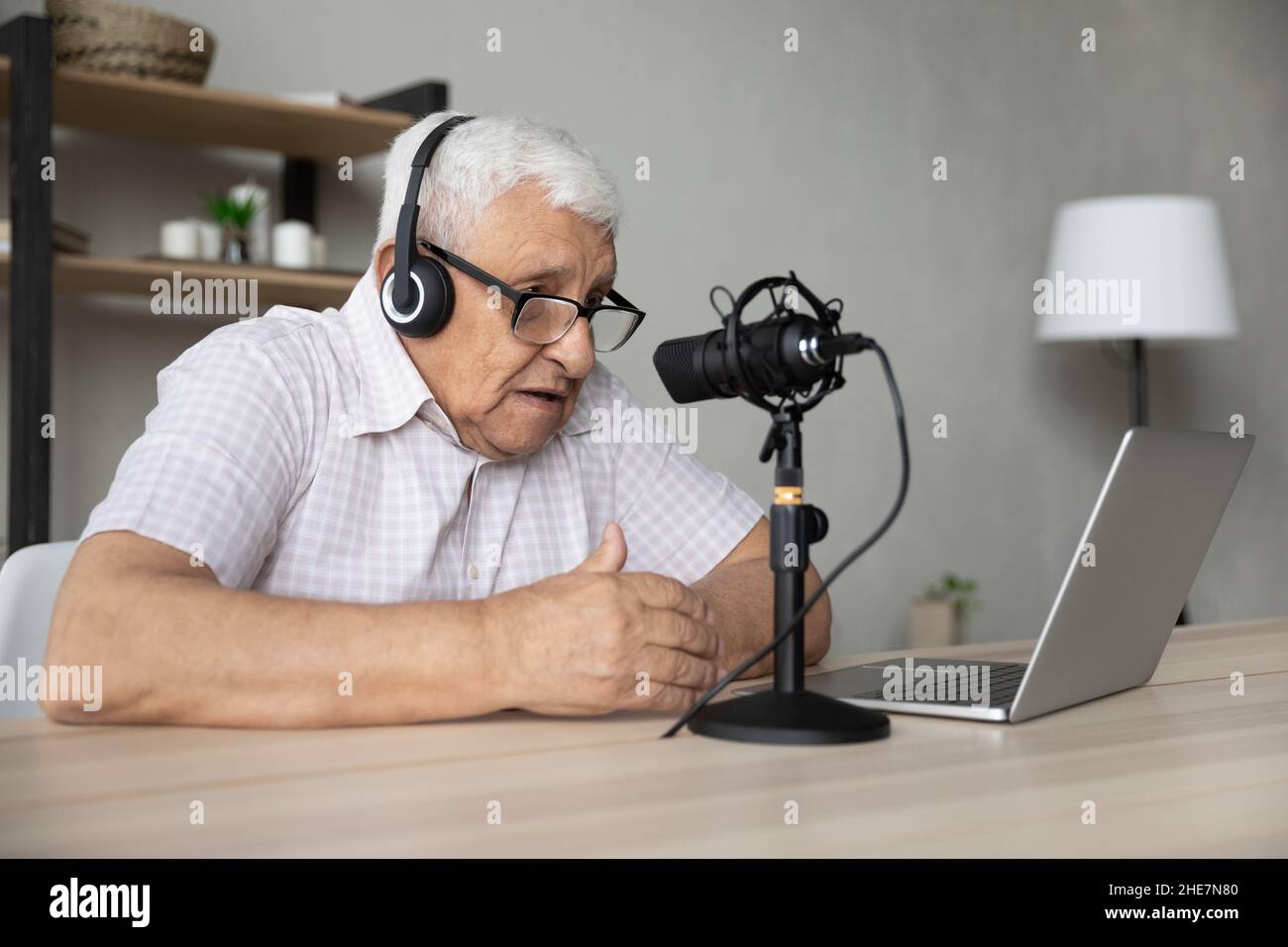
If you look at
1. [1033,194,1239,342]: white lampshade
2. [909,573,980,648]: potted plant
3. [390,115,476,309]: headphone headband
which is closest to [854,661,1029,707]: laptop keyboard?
[390,115,476,309]: headphone headband

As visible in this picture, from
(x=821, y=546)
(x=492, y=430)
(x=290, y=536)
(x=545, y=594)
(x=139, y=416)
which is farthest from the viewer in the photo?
(x=821, y=546)

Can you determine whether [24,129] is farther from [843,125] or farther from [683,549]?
[843,125]

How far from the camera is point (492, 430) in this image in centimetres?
140

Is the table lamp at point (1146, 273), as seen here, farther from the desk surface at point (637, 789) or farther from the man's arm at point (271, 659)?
the man's arm at point (271, 659)

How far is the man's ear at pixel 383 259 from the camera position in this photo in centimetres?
140

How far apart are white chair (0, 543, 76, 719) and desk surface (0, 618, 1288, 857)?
8.5 inches

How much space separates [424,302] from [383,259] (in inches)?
4.7

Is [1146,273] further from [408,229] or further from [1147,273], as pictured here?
[408,229]

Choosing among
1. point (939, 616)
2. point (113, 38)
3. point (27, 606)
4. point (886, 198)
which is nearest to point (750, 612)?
point (27, 606)

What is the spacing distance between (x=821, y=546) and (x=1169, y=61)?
210 cm

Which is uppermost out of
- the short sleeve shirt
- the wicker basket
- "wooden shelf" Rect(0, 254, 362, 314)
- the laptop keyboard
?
the wicker basket

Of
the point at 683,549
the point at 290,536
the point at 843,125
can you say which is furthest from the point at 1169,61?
the point at 290,536

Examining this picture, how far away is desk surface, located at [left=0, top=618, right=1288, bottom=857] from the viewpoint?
0.62m

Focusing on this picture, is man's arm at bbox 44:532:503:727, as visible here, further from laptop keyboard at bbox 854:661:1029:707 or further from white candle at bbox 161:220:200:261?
white candle at bbox 161:220:200:261
